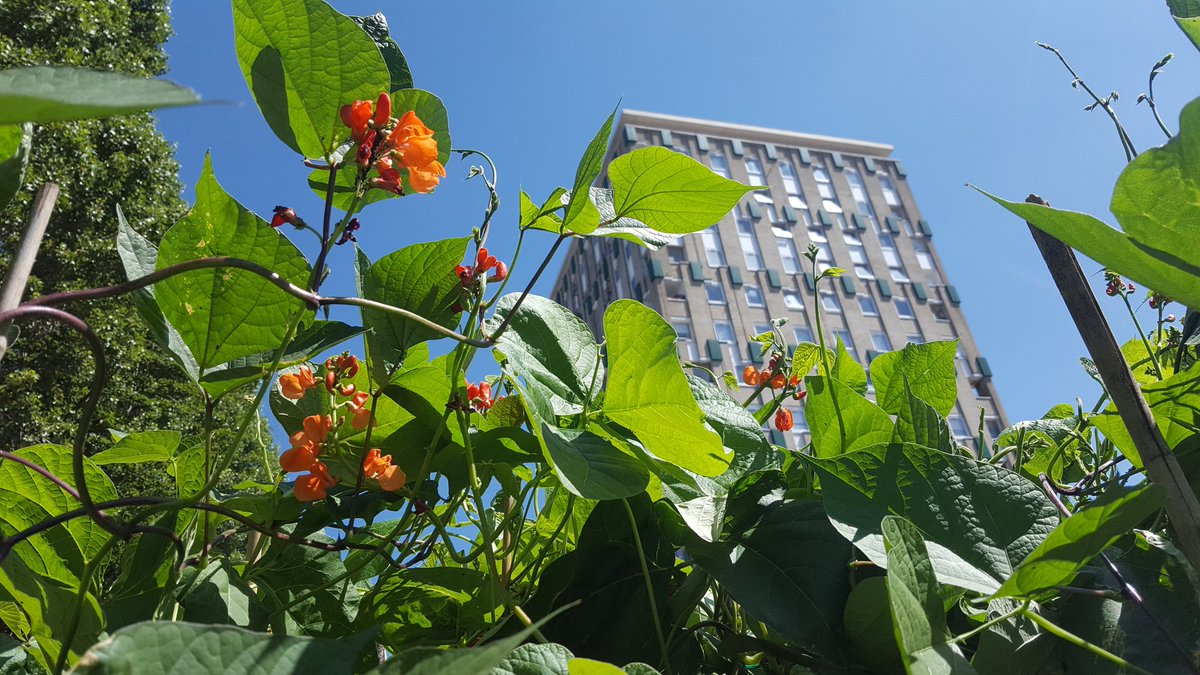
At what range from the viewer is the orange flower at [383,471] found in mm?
332

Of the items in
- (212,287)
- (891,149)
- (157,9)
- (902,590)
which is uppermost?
(891,149)

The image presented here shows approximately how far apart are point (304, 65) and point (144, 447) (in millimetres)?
248

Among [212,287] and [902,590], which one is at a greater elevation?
[212,287]

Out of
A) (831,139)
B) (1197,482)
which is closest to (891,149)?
(831,139)

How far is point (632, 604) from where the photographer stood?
0.33 meters

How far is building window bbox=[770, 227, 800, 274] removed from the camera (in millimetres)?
17359

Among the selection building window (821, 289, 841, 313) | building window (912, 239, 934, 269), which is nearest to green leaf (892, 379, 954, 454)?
building window (821, 289, 841, 313)

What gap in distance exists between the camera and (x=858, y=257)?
17859 mm

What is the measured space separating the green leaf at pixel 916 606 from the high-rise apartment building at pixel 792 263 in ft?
45.9

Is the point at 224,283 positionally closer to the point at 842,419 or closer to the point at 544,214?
the point at 544,214

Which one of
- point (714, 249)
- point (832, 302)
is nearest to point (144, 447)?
point (714, 249)

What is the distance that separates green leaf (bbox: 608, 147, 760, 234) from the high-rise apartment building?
13.9m

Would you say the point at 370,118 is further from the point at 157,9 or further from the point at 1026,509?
the point at 157,9

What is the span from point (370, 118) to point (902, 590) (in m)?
0.26
